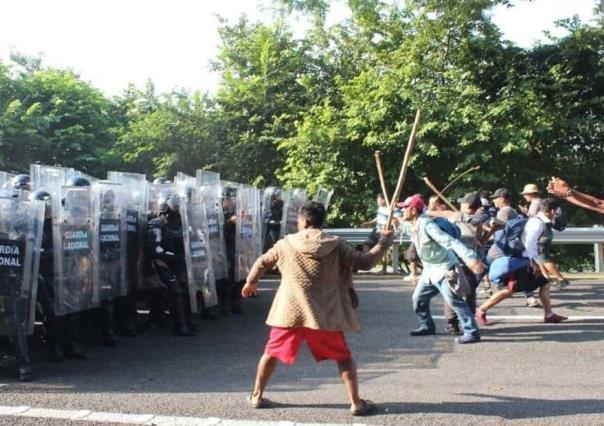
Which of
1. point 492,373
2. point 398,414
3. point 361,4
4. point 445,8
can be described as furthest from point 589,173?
point 398,414

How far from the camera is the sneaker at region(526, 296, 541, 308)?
1045 cm

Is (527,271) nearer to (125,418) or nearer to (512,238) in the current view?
(512,238)

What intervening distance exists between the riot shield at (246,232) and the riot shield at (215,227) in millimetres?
327

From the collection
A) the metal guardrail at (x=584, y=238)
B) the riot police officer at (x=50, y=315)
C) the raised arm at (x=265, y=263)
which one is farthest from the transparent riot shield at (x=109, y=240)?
the metal guardrail at (x=584, y=238)

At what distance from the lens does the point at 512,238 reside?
29.9ft

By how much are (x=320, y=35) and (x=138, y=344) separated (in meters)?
15.9

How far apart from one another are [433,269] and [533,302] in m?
3.10

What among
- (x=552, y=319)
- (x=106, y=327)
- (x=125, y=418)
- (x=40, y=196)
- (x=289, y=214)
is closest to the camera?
(x=125, y=418)

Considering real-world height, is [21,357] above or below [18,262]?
below

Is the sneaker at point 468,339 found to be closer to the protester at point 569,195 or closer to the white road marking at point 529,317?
the white road marking at point 529,317

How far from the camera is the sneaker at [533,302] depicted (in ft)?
34.3

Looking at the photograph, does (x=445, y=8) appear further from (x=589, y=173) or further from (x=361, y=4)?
(x=589, y=173)

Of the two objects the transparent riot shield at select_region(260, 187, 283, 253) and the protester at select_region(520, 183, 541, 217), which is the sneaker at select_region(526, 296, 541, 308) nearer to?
the protester at select_region(520, 183, 541, 217)

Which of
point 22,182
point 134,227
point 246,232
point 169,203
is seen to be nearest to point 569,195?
point 169,203
